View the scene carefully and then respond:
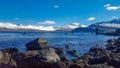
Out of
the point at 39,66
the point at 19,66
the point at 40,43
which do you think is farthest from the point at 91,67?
the point at 40,43

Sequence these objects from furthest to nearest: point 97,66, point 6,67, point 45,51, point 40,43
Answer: point 40,43 < point 45,51 < point 97,66 < point 6,67

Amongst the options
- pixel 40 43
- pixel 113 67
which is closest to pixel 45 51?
pixel 113 67

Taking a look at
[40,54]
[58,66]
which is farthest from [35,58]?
[58,66]

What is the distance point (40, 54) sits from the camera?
83.7ft

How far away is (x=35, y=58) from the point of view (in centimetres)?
2509

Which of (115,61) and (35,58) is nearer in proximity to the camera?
(35,58)

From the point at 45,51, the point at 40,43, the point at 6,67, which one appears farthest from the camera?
the point at 40,43

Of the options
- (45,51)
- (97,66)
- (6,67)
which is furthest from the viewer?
(45,51)

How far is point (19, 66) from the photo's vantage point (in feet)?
81.9

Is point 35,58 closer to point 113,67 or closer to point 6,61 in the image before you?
point 6,61

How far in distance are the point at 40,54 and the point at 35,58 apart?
0.66m

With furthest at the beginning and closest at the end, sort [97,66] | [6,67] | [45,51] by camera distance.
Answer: [45,51] → [97,66] → [6,67]

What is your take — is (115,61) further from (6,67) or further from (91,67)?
(6,67)

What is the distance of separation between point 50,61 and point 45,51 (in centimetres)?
163
